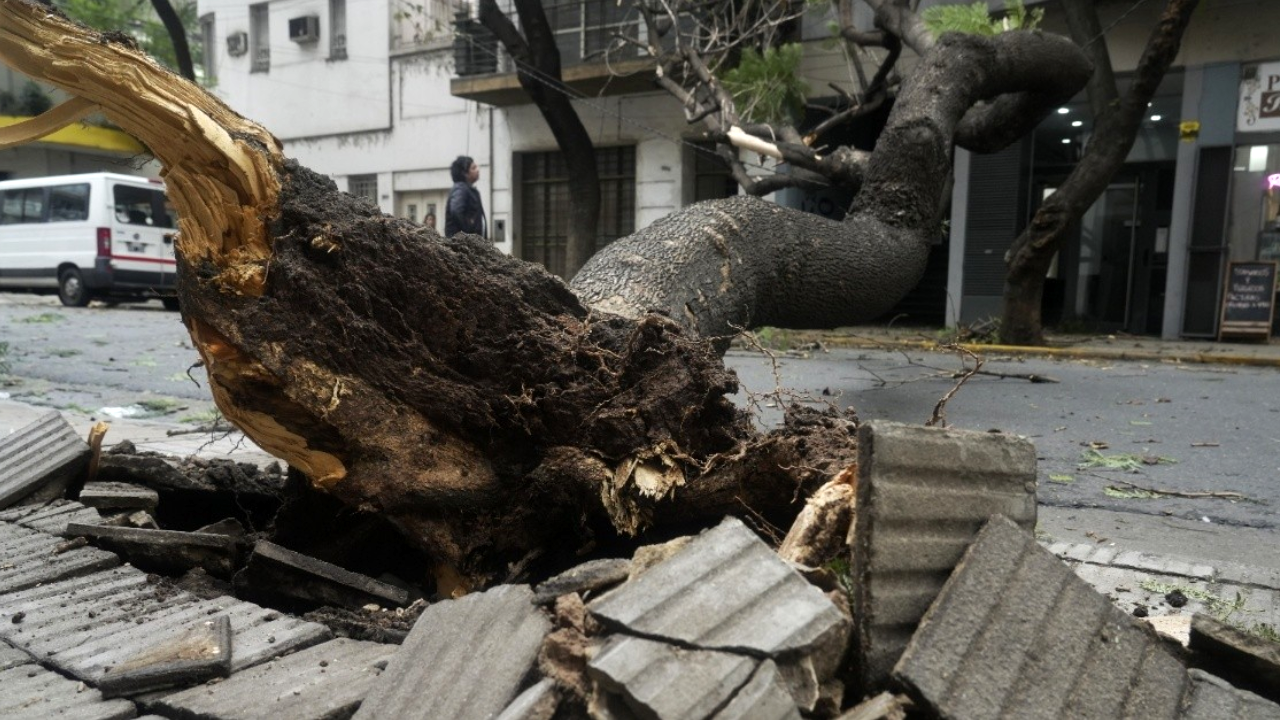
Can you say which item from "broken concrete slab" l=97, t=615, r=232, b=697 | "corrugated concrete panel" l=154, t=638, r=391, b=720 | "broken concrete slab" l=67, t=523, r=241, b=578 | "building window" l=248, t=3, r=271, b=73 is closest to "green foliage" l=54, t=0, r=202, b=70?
"building window" l=248, t=3, r=271, b=73

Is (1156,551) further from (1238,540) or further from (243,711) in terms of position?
(243,711)

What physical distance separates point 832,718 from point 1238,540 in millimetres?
2987

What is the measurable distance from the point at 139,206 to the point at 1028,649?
20.5m

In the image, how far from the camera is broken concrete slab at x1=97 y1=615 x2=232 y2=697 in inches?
79.0

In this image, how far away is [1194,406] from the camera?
737 cm

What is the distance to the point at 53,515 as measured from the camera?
3230 mm

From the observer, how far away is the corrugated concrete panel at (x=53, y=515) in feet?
10.3

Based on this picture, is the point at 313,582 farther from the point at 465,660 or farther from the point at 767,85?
the point at 767,85

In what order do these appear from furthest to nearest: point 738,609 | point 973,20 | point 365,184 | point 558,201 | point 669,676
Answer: point 365,184
point 558,201
point 973,20
point 738,609
point 669,676

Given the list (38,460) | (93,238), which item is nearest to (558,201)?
(93,238)

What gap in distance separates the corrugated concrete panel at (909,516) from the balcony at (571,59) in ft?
50.6

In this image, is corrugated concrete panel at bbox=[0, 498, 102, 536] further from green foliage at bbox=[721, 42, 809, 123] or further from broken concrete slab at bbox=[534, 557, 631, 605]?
green foliage at bbox=[721, 42, 809, 123]

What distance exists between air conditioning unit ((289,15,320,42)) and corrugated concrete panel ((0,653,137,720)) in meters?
22.7

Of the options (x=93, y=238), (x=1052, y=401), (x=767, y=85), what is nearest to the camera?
(x=1052, y=401)
